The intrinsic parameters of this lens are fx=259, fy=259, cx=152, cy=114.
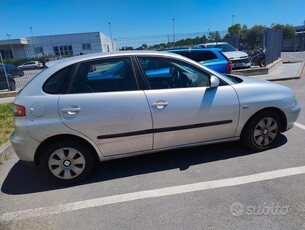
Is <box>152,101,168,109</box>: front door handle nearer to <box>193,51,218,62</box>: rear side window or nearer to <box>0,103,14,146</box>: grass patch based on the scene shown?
<box>0,103,14,146</box>: grass patch

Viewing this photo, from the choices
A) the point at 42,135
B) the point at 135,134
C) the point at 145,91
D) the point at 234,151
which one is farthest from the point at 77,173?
the point at 234,151

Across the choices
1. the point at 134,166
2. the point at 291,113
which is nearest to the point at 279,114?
the point at 291,113

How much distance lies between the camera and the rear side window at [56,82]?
3229mm

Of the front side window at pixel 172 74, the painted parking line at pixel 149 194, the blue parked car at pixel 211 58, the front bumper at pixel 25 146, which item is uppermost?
the front side window at pixel 172 74

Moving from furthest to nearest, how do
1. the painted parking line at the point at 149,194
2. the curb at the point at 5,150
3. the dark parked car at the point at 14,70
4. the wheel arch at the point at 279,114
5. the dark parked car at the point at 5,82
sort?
the dark parked car at the point at 14,70
the dark parked car at the point at 5,82
the curb at the point at 5,150
the wheel arch at the point at 279,114
the painted parking line at the point at 149,194

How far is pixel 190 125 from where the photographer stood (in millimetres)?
3551

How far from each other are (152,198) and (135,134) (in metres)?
0.84

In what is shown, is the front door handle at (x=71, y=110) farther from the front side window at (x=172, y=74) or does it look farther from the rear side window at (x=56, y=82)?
the front side window at (x=172, y=74)

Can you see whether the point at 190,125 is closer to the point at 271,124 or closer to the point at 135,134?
the point at 135,134

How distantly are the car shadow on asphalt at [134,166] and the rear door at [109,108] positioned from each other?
391 mm

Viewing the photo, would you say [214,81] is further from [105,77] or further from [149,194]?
[149,194]

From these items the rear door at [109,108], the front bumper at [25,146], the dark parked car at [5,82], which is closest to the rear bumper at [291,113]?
the rear door at [109,108]

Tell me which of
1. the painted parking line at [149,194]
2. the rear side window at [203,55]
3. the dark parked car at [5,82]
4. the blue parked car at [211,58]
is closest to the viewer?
the painted parking line at [149,194]

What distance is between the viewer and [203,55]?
8.66m
